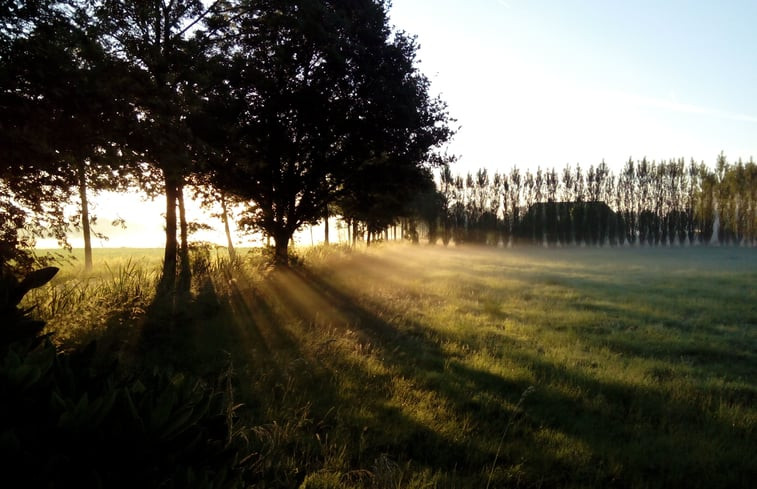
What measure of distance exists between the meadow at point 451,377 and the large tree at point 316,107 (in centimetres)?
456

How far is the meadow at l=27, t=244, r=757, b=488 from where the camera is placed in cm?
393

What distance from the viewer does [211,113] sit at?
14031 mm

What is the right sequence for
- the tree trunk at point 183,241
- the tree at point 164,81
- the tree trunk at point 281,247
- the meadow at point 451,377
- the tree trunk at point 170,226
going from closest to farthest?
the meadow at point 451,377 < the tree at point 164,81 < the tree trunk at point 183,241 < the tree trunk at point 170,226 < the tree trunk at point 281,247

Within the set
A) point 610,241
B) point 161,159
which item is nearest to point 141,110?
point 161,159

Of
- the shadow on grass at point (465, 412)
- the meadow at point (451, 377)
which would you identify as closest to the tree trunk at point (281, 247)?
the meadow at point (451, 377)

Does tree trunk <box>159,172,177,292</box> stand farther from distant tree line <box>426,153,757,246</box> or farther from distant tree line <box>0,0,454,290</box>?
distant tree line <box>426,153,757,246</box>

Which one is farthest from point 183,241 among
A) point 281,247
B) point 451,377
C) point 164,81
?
point 451,377

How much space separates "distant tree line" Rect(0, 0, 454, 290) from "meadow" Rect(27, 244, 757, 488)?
2.07 meters

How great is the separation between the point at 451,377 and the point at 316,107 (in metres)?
11.0

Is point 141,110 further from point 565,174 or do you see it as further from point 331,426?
point 565,174

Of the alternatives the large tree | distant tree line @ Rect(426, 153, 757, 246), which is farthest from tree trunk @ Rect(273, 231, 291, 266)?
distant tree line @ Rect(426, 153, 757, 246)

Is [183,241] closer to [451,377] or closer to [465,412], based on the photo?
[451,377]

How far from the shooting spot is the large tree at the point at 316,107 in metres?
14.3

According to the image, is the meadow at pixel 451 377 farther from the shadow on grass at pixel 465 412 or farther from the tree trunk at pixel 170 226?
the tree trunk at pixel 170 226
